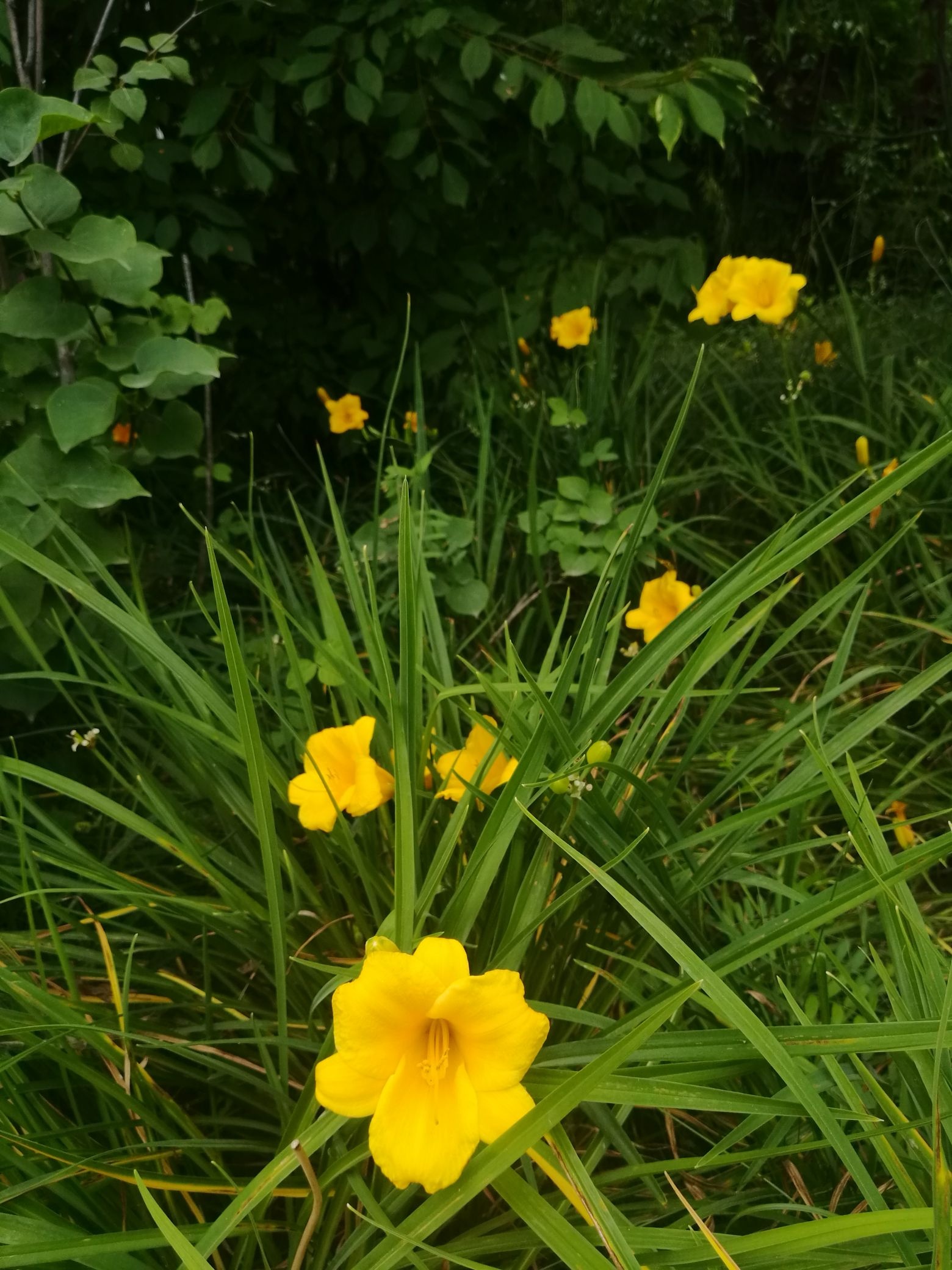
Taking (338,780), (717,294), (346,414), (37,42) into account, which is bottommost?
(346,414)

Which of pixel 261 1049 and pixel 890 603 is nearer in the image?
pixel 261 1049

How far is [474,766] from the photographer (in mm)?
990

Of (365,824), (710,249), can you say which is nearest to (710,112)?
(365,824)

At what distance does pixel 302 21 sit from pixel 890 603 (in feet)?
5.66

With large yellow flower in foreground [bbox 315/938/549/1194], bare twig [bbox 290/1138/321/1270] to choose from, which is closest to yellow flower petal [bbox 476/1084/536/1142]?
large yellow flower in foreground [bbox 315/938/549/1194]

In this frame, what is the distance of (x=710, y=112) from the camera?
5.45ft

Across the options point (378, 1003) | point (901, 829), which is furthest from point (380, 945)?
point (901, 829)

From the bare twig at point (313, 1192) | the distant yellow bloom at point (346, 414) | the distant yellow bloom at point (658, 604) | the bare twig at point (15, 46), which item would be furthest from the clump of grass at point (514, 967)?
the distant yellow bloom at point (346, 414)

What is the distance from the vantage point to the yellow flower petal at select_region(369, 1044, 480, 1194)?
0.59 metres

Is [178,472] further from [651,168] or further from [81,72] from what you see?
[651,168]

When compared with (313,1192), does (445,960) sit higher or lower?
higher

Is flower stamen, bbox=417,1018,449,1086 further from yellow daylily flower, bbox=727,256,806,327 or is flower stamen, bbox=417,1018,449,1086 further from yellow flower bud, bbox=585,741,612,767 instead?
yellow daylily flower, bbox=727,256,806,327

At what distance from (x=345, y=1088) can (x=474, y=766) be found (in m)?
0.43

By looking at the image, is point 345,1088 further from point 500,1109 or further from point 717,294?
point 717,294
